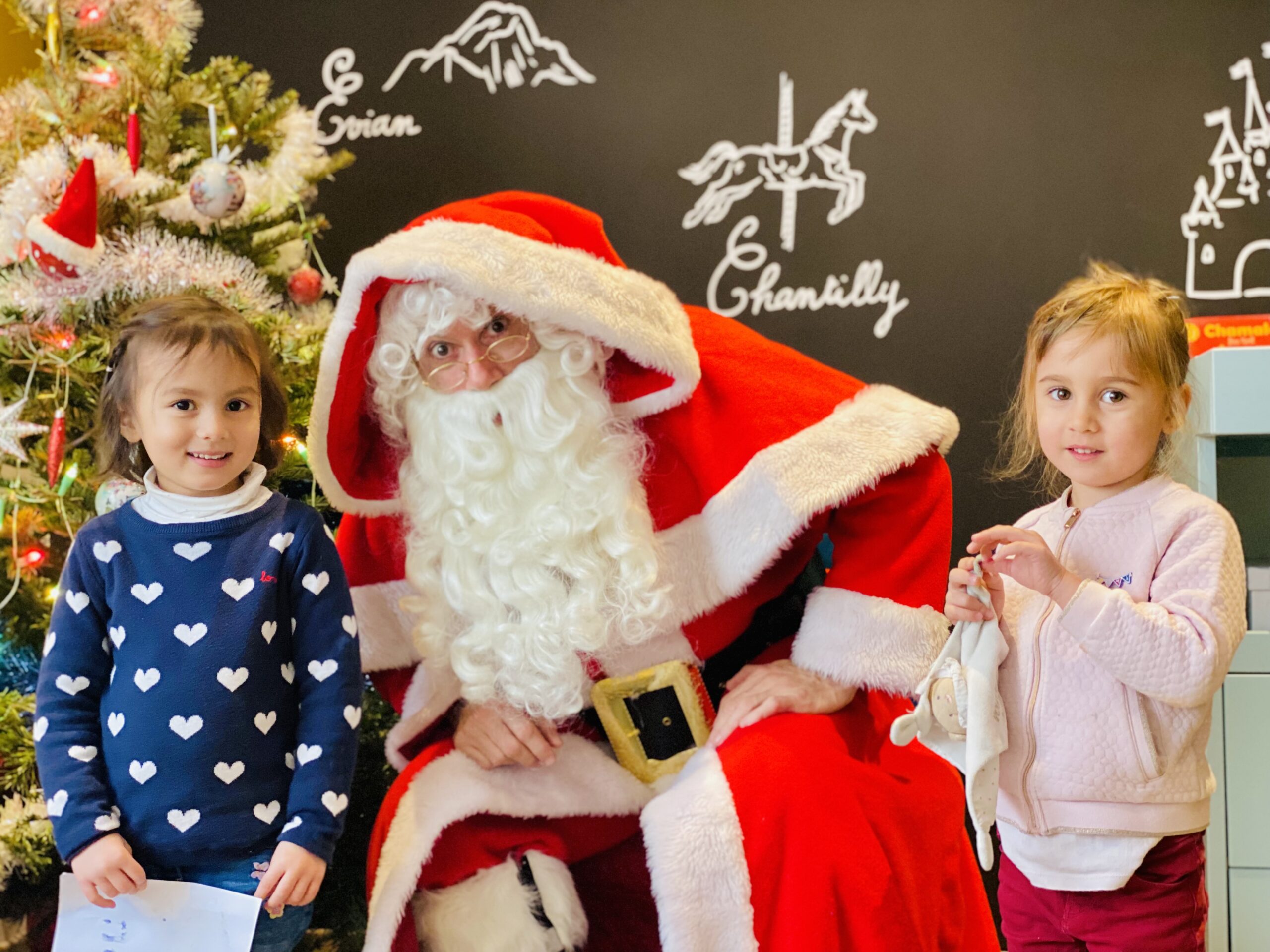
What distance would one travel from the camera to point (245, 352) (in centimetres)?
160

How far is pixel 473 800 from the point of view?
1.75 meters

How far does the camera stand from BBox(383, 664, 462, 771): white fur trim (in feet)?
6.29

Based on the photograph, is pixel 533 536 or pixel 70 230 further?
pixel 70 230

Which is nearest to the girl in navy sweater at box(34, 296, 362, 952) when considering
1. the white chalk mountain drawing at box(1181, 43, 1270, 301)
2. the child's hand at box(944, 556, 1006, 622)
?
the child's hand at box(944, 556, 1006, 622)

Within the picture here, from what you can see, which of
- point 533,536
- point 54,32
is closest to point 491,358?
point 533,536

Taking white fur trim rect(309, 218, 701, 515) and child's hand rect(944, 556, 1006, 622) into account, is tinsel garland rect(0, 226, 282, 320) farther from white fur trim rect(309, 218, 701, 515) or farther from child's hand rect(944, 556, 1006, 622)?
child's hand rect(944, 556, 1006, 622)

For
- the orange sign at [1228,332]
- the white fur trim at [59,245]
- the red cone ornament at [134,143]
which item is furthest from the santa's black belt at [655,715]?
the orange sign at [1228,332]

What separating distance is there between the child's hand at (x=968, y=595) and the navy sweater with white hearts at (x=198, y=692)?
2.88 ft

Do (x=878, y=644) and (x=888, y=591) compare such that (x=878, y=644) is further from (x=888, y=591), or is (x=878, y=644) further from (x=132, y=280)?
(x=132, y=280)

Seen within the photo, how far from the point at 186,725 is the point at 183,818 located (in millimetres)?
122

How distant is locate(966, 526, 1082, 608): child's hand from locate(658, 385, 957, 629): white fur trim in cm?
25

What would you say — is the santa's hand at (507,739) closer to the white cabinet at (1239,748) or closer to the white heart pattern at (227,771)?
the white heart pattern at (227,771)

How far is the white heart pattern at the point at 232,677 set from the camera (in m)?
1.51

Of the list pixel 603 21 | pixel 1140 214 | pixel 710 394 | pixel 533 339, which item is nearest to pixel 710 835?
pixel 710 394
